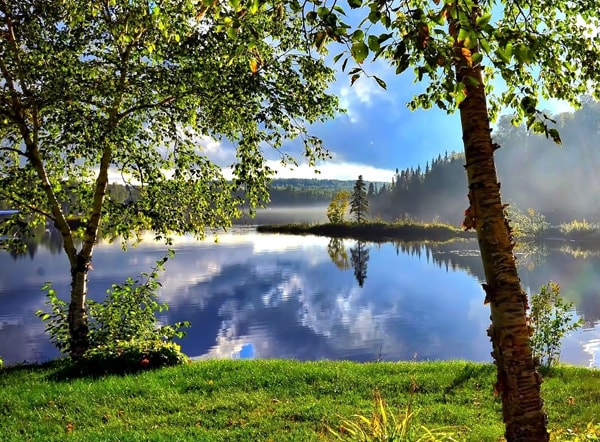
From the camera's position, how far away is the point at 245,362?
11430mm

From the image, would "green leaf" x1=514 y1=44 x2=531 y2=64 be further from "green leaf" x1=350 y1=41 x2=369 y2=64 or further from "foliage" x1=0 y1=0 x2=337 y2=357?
"foliage" x1=0 y1=0 x2=337 y2=357

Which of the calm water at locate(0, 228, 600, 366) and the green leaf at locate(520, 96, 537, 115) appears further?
the calm water at locate(0, 228, 600, 366)

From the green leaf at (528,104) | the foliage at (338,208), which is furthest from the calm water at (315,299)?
the foliage at (338,208)

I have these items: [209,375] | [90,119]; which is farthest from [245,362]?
[90,119]

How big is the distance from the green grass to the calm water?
9166 millimetres

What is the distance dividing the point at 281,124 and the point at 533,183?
146871mm

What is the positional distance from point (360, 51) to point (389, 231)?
8865cm

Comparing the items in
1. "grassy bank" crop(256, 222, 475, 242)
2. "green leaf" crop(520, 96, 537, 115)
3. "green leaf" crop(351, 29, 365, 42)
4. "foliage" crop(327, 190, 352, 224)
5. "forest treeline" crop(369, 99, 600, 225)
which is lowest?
"grassy bank" crop(256, 222, 475, 242)

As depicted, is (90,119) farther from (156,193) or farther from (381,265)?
(381,265)

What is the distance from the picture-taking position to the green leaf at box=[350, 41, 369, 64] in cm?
249

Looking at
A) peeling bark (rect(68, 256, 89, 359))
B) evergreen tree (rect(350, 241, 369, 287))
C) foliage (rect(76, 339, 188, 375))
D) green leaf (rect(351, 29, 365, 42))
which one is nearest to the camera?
green leaf (rect(351, 29, 365, 42))

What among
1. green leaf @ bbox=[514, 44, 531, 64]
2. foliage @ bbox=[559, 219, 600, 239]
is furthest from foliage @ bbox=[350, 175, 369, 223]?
green leaf @ bbox=[514, 44, 531, 64]

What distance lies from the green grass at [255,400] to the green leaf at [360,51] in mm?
5469

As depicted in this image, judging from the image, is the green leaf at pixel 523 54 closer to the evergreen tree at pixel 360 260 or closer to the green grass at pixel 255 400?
the green grass at pixel 255 400
